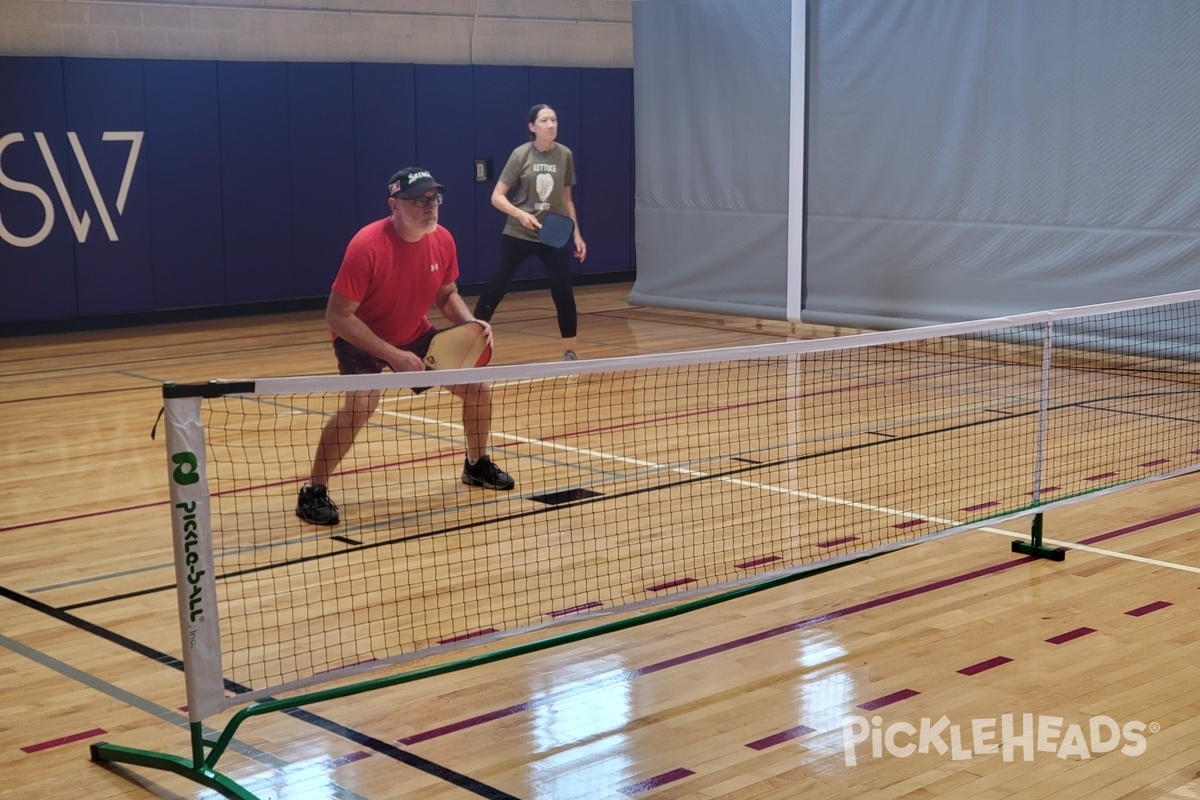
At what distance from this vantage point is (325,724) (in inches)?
162

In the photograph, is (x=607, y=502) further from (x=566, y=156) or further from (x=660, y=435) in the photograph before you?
(x=566, y=156)

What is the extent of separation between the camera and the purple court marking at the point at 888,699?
417 centimetres

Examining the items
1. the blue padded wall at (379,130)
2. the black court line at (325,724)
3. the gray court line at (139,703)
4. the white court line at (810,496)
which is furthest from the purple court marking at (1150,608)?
the blue padded wall at (379,130)

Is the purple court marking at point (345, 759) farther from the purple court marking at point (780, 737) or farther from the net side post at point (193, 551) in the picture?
the purple court marking at point (780, 737)

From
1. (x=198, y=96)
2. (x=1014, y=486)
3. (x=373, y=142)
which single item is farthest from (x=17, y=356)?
(x=1014, y=486)

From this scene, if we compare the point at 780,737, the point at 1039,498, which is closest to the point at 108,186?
the point at 1039,498

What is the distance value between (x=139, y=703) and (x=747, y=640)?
1.92 meters

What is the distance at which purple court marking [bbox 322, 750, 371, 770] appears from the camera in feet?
12.5

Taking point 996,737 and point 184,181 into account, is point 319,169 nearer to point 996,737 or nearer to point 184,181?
point 184,181

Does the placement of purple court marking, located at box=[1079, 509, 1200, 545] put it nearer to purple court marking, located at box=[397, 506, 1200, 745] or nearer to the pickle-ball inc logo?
purple court marking, located at box=[397, 506, 1200, 745]

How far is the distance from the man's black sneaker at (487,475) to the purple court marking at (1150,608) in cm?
300

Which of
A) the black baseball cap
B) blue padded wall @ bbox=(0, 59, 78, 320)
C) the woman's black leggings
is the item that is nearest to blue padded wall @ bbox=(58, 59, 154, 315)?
blue padded wall @ bbox=(0, 59, 78, 320)

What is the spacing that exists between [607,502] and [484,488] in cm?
67

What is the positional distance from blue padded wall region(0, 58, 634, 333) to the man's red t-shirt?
6.96m
